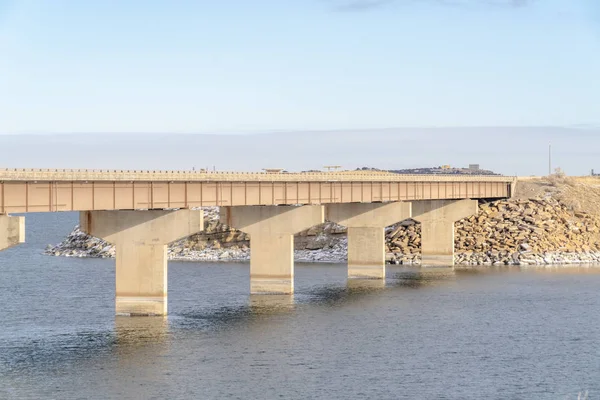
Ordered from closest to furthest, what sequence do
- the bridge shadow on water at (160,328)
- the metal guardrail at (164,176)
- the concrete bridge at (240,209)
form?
1. the bridge shadow on water at (160,328)
2. the metal guardrail at (164,176)
3. the concrete bridge at (240,209)

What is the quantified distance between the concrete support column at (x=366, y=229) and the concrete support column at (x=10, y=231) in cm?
4411

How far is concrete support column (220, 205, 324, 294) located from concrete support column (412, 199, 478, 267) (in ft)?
94.1

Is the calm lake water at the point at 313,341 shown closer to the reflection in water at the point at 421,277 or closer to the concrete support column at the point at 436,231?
the reflection in water at the point at 421,277

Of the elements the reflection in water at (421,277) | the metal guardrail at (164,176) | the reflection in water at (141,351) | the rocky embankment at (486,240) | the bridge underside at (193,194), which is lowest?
the reflection in water at (141,351)

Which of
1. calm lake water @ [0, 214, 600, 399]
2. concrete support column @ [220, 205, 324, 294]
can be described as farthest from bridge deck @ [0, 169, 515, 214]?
calm lake water @ [0, 214, 600, 399]

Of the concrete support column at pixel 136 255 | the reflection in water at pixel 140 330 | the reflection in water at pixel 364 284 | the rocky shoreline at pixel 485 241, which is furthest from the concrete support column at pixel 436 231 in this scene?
the reflection in water at pixel 140 330

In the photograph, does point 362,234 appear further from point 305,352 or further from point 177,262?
point 305,352

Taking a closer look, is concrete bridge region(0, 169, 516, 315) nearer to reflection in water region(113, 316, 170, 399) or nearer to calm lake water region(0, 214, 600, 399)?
reflection in water region(113, 316, 170, 399)

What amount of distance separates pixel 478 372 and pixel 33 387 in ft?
66.6

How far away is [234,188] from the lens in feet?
238

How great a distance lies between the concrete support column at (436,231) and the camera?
10381cm

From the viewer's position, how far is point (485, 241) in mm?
108188

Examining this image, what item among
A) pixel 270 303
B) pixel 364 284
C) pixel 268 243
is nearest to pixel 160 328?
pixel 270 303

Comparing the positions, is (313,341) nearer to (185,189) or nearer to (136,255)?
(136,255)
